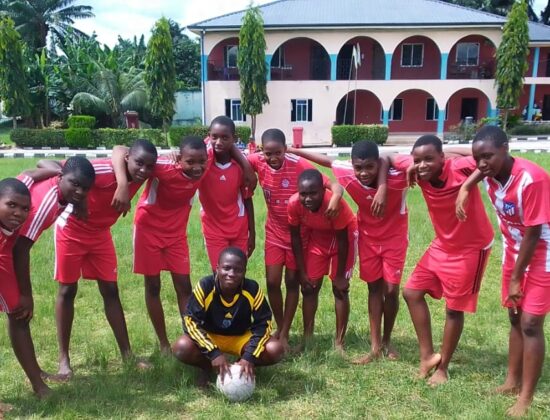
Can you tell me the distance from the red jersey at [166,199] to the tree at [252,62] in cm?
2427

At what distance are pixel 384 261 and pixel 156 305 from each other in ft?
6.64

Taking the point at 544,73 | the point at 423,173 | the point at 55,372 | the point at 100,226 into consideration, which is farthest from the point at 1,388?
the point at 544,73

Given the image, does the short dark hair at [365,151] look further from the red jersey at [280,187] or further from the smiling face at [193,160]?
the smiling face at [193,160]

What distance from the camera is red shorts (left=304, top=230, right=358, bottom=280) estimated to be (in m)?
→ 4.61

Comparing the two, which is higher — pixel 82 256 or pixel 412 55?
pixel 412 55

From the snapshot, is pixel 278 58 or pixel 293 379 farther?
pixel 278 58

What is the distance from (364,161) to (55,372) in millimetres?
3076

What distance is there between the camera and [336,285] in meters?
4.54

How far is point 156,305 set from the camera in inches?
178

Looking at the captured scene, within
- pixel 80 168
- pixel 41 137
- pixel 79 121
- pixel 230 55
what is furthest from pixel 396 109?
pixel 80 168

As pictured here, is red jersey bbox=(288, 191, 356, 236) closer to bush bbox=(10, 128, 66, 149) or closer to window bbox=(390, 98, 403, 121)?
bush bbox=(10, 128, 66, 149)

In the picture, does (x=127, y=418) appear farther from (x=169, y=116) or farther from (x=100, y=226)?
(x=169, y=116)

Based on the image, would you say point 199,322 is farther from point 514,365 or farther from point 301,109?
point 301,109

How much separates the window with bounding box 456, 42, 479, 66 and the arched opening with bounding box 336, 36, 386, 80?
15.7ft
